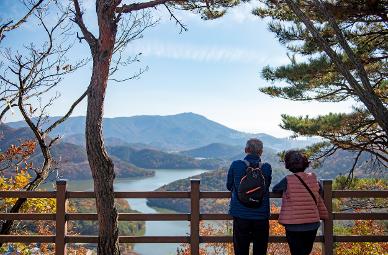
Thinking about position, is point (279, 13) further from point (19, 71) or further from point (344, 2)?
point (19, 71)

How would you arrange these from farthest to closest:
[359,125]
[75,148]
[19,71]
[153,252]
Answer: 1. [75,148]
2. [153,252]
3. [19,71]
4. [359,125]

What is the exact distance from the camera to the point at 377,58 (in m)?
10.5

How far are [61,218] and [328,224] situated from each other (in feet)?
11.9

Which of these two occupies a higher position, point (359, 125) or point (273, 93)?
point (273, 93)

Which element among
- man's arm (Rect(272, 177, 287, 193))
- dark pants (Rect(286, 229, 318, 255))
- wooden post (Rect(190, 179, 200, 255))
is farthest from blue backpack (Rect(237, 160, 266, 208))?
wooden post (Rect(190, 179, 200, 255))

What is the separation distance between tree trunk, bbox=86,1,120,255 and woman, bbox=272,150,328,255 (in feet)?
8.08

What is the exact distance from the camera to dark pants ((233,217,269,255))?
4805mm

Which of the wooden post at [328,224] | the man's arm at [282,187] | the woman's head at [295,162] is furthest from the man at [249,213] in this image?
the wooden post at [328,224]

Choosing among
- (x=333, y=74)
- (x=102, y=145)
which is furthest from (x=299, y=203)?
(x=333, y=74)

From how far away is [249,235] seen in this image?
4867mm

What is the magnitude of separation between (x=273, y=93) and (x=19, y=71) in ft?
23.2

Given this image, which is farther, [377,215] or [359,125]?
[359,125]

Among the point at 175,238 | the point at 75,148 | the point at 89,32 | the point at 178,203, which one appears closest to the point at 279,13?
the point at 89,32

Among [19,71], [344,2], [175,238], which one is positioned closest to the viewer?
[175,238]
